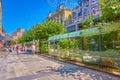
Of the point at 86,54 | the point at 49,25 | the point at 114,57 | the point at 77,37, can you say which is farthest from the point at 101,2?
the point at 49,25

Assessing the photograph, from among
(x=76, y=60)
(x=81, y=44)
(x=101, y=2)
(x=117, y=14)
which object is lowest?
(x=76, y=60)

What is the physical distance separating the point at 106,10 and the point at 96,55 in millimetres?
3525

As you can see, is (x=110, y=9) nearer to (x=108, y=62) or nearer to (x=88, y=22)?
(x=108, y=62)

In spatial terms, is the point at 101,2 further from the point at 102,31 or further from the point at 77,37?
the point at 77,37

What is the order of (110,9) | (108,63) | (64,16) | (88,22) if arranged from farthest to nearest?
1. (64,16)
2. (88,22)
3. (108,63)
4. (110,9)

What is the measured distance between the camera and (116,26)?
11.9 m

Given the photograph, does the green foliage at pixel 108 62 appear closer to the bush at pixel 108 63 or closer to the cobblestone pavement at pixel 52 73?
the bush at pixel 108 63

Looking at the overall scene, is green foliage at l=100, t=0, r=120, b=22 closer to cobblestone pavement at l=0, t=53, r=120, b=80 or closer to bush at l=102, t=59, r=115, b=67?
bush at l=102, t=59, r=115, b=67

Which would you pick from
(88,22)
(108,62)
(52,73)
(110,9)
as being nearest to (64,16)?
(88,22)

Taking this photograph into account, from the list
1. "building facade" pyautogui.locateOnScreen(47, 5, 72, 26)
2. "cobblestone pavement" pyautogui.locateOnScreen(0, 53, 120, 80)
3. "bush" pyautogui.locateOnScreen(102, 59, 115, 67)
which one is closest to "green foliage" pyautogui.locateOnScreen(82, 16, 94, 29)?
"cobblestone pavement" pyautogui.locateOnScreen(0, 53, 120, 80)

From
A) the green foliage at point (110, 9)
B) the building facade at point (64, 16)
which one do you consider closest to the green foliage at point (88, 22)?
the green foliage at point (110, 9)

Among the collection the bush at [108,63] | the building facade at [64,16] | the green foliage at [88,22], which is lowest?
the bush at [108,63]

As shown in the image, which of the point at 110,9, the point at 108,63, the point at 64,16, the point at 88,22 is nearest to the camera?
the point at 110,9

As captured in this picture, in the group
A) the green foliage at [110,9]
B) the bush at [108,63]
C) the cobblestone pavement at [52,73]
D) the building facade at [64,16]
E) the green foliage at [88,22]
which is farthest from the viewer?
the building facade at [64,16]
